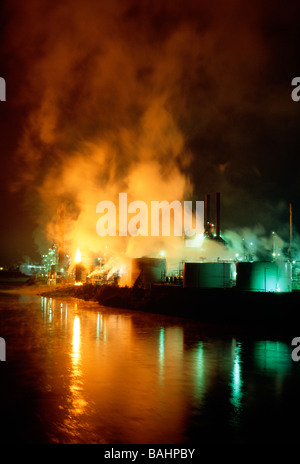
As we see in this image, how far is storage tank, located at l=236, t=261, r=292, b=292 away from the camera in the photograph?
26.9 metres

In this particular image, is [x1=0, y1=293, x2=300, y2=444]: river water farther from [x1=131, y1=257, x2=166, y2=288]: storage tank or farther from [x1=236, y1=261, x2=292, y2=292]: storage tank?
[x1=131, y1=257, x2=166, y2=288]: storage tank

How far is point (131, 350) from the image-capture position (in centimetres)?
1714

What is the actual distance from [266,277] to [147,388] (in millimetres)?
17189

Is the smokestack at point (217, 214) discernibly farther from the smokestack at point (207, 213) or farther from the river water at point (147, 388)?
the river water at point (147, 388)

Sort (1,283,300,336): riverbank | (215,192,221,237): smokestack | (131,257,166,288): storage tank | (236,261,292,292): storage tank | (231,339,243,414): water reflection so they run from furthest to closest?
(215,192,221,237): smokestack, (131,257,166,288): storage tank, (236,261,292,292): storage tank, (1,283,300,336): riverbank, (231,339,243,414): water reflection

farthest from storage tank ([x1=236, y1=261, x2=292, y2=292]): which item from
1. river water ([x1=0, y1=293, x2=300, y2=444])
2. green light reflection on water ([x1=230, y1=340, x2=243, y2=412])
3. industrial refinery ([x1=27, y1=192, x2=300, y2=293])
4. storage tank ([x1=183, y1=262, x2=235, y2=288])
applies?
green light reflection on water ([x1=230, y1=340, x2=243, y2=412])

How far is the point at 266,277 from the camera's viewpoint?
88.6 ft

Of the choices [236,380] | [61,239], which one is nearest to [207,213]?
[61,239]

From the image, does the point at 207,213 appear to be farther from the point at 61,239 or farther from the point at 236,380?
the point at 236,380

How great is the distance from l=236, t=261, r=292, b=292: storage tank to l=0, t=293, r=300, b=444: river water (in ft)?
19.6

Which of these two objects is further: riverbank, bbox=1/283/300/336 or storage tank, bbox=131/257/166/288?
storage tank, bbox=131/257/166/288

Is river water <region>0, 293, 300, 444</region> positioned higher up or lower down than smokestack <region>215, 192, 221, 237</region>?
lower down
